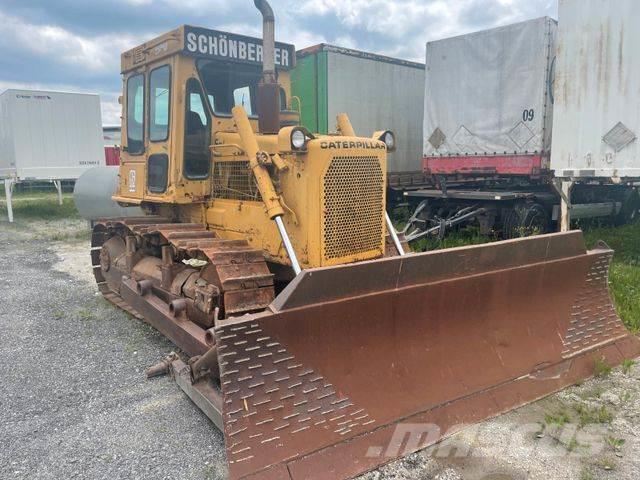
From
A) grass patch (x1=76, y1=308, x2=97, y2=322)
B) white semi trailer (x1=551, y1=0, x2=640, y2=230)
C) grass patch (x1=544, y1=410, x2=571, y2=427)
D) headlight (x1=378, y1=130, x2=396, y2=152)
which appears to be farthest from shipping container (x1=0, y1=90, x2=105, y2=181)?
grass patch (x1=544, y1=410, x2=571, y2=427)

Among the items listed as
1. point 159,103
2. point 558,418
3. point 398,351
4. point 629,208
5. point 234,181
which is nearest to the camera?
point 398,351

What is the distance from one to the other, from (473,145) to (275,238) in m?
6.24

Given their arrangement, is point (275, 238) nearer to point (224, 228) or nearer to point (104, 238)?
point (224, 228)

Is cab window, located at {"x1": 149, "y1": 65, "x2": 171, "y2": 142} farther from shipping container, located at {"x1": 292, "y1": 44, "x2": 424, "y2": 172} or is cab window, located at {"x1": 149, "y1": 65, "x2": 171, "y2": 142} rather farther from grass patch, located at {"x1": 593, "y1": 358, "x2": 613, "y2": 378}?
shipping container, located at {"x1": 292, "y1": 44, "x2": 424, "y2": 172}

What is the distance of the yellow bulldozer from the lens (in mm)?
2947

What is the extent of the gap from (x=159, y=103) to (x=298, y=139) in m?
2.21

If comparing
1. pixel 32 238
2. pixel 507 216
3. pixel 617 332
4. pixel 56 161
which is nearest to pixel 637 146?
pixel 507 216

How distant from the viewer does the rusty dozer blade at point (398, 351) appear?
2.86 metres

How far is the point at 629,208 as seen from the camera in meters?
10.8

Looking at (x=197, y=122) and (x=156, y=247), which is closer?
(x=197, y=122)

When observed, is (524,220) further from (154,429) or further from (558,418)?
(154,429)

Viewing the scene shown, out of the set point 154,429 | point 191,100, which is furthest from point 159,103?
point 154,429

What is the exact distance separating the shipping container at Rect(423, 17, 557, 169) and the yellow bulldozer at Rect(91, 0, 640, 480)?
15.3 feet

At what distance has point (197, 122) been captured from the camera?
509cm
